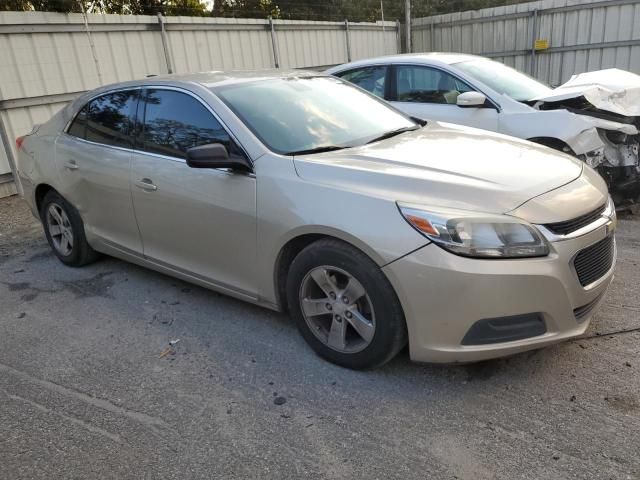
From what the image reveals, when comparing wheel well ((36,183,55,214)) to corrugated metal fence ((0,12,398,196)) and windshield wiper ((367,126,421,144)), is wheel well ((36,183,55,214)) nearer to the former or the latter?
corrugated metal fence ((0,12,398,196))

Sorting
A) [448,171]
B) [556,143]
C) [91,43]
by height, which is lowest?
[556,143]

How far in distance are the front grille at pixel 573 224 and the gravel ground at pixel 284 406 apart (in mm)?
774

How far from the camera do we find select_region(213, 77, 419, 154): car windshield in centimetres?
337

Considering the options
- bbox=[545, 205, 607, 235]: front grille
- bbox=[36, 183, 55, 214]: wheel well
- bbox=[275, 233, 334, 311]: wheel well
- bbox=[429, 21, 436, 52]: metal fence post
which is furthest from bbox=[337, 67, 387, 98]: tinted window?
bbox=[429, 21, 436, 52]: metal fence post

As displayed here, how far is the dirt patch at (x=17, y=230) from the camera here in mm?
5648

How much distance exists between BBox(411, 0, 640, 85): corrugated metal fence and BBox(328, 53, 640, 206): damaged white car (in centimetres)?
578

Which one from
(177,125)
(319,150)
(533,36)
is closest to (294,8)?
(533,36)

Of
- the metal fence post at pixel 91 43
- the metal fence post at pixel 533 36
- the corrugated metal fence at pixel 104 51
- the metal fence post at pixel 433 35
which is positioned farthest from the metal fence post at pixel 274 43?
the metal fence post at pixel 533 36

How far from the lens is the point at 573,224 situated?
2.71 meters

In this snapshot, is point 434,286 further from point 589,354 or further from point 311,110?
point 311,110

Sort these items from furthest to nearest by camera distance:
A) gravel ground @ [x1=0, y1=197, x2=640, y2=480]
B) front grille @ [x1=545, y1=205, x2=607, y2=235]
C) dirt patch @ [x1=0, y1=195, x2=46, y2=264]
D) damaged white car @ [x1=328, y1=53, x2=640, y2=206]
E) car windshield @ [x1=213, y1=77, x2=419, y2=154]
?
dirt patch @ [x1=0, y1=195, x2=46, y2=264]
damaged white car @ [x1=328, y1=53, x2=640, y2=206]
car windshield @ [x1=213, y1=77, x2=419, y2=154]
front grille @ [x1=545, y1=205, x2=607, y2=235]
gravel ground @ [x1=0, y1=197, x2=640, y2=480]

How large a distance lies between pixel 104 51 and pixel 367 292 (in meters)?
6.96

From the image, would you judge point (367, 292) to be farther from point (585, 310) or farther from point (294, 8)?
point (294, 8)

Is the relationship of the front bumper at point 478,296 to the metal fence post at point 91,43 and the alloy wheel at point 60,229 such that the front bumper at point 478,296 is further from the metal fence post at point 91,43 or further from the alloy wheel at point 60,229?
the metal fence post at point 91,43
